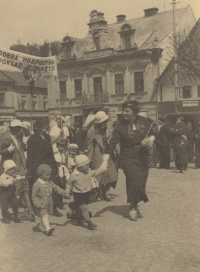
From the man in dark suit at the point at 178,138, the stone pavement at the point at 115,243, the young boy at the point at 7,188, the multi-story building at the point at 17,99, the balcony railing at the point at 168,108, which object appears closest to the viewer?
the stone pavement at the point at 115,243

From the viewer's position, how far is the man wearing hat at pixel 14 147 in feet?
23.2

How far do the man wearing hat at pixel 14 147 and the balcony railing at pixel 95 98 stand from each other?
2726cm

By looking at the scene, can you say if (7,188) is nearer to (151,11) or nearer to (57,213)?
(57,213)

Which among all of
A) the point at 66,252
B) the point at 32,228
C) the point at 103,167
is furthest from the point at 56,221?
the point at 66,252

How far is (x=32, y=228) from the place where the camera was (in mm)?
6238

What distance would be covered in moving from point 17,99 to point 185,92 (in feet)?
67.8

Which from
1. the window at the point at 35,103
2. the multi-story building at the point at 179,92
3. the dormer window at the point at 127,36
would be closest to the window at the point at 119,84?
the dormer window at the point at 127,36

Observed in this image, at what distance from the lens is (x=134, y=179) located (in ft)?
21.4

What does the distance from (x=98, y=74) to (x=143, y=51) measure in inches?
177

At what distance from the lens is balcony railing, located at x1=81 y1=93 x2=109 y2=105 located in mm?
34469

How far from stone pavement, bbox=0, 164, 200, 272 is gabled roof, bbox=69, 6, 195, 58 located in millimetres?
26211

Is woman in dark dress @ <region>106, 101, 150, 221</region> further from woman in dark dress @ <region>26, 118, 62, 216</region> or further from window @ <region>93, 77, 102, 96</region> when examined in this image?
window @ <region>93, 77, 102, 96</region>

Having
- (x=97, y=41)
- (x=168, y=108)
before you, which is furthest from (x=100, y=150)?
(x=97, y=41)

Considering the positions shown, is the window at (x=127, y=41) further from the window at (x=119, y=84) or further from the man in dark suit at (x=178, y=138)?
the man in dark suit at (x=178, y=138)
